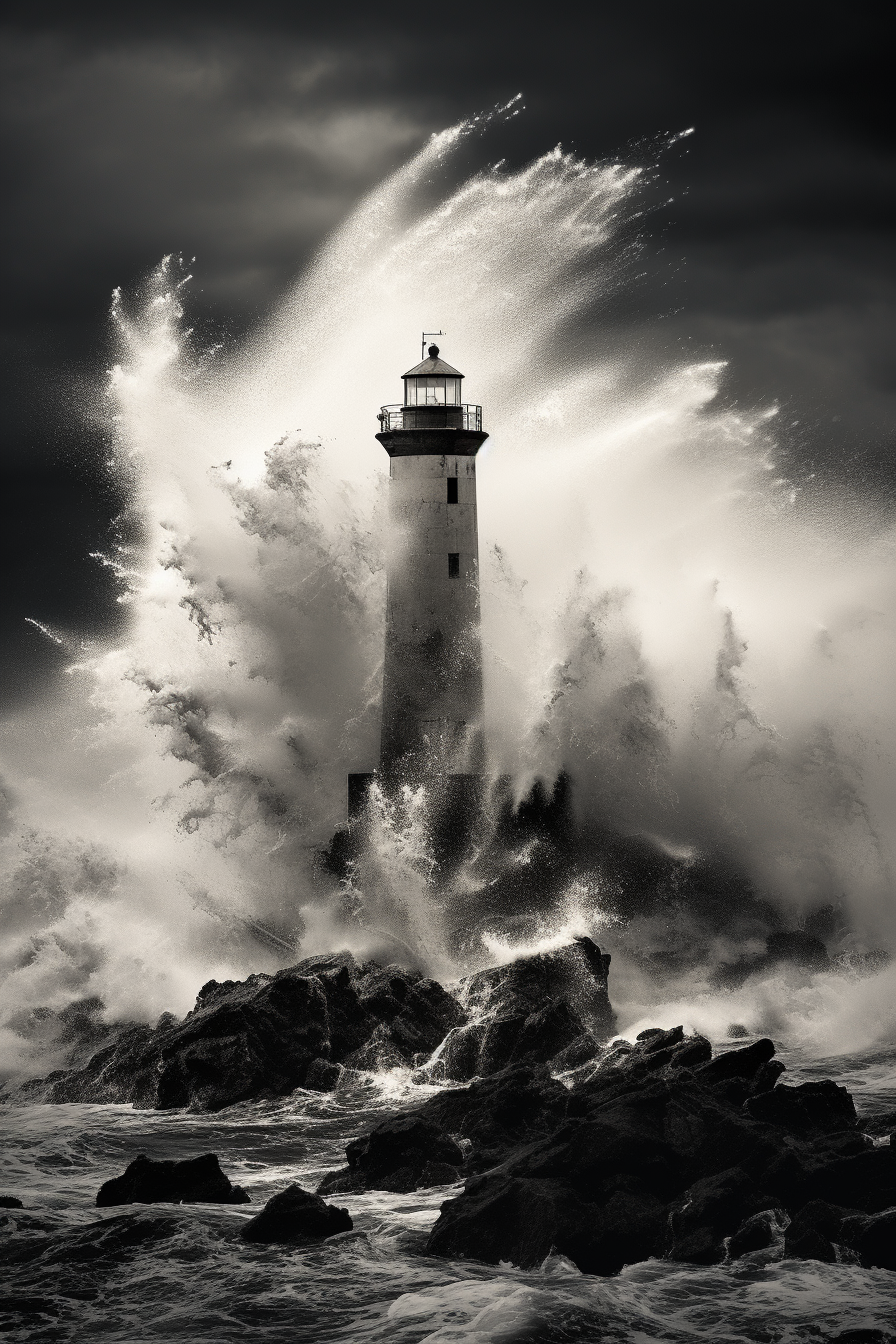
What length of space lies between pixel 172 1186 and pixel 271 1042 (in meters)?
5.37

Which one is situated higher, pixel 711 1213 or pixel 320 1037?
pixel 320 1037

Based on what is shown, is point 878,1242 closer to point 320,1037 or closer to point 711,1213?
point 711,1213

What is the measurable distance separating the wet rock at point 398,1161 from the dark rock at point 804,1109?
Answer: 3320mm

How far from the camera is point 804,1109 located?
674 inches

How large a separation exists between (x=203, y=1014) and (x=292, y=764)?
8.27 metres

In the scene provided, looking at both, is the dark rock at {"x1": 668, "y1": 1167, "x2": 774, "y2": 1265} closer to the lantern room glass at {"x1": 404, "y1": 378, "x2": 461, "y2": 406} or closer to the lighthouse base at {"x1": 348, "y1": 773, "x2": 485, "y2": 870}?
the lighthouse base at {"x1": 348, "y1": 773, "x2": 485, "y2": 870}

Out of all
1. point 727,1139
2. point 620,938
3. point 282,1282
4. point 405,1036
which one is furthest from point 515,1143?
point 620,938

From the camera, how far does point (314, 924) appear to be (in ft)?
91.4

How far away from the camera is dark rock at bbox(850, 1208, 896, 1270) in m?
14.5

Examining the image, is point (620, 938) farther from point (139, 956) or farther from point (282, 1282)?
point (282, 1282)

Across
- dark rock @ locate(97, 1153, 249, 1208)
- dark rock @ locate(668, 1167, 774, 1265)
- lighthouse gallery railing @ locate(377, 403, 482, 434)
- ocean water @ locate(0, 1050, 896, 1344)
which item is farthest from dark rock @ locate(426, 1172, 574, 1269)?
lighthouse gallery railing @ locate(377, 403, 482, 434)

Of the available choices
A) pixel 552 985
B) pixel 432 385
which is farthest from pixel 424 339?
pixel 552 985

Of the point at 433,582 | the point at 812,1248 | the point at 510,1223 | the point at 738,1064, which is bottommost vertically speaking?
the point at 812,1248

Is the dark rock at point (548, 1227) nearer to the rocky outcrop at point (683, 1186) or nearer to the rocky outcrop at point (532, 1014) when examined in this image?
the rocky outcrop at point (683, 1186)
